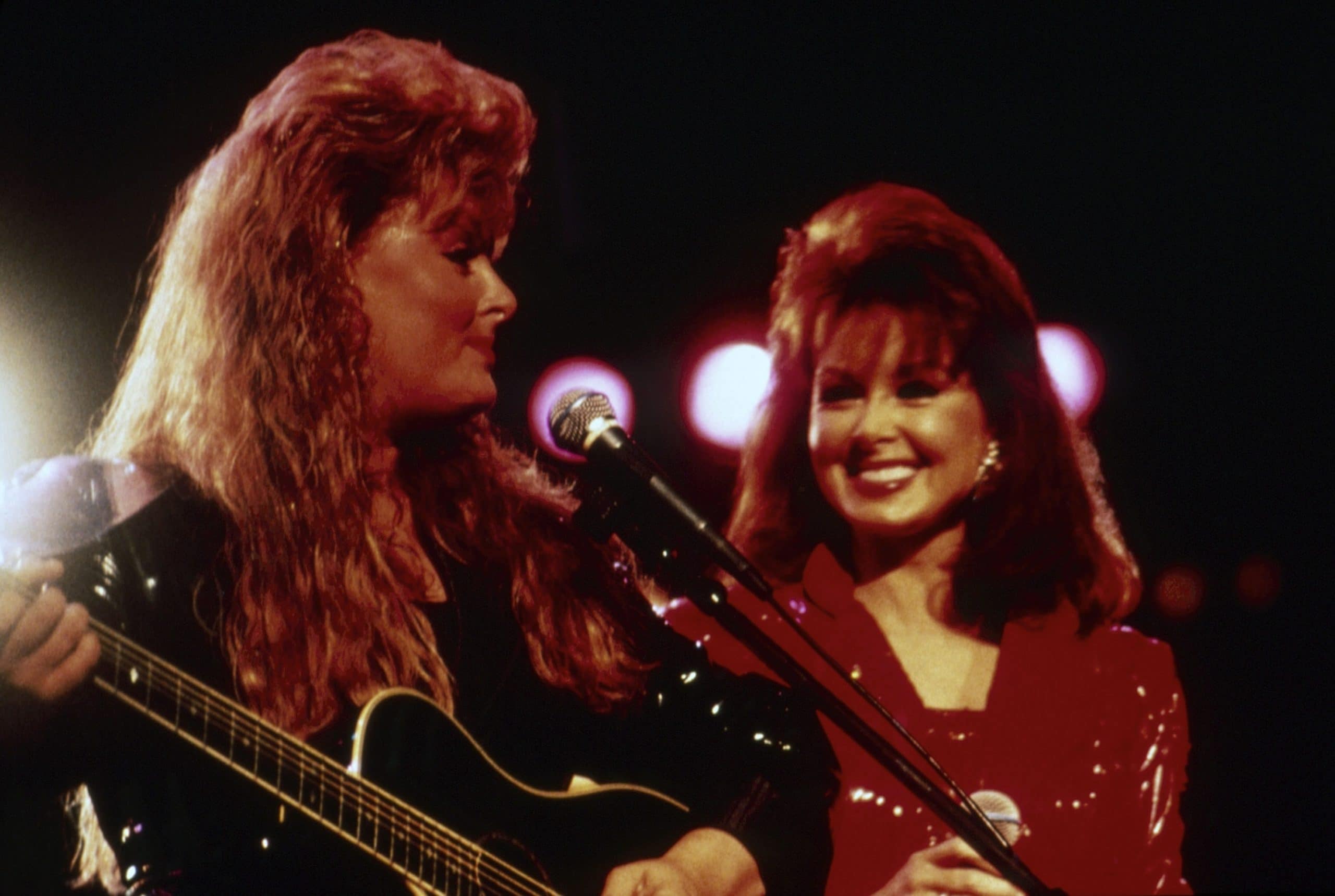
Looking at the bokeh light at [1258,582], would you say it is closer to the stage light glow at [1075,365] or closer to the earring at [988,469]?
the stage light glow at [1075,365]

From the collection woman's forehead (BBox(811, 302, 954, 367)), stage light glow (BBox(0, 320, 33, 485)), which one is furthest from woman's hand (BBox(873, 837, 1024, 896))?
stage light glow (BBox(0, 320, 33, 485))

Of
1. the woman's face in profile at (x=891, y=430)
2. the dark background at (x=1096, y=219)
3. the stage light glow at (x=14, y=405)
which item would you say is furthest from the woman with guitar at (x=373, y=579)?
the woman's face in profile at (x=891, y=430)

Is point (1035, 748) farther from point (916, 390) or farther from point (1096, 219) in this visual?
point (1096, 219)

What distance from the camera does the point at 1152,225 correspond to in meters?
3.08

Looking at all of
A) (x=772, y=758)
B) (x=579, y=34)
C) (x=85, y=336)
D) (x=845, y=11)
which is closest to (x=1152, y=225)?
(x=845, y=11)

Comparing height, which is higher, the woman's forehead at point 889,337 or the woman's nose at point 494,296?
the woman's forehead at point 889,337

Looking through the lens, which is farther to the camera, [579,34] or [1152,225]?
[1152,225]

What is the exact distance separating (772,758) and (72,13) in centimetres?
189

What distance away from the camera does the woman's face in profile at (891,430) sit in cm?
257

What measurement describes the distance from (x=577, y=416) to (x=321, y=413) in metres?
0.54

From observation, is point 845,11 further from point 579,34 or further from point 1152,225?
point 1152,225

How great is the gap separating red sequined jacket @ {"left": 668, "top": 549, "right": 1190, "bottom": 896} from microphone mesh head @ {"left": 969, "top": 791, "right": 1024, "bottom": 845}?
1cm

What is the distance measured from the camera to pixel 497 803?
184cm

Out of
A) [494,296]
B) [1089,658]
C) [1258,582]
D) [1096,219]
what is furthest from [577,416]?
[1258,582]
